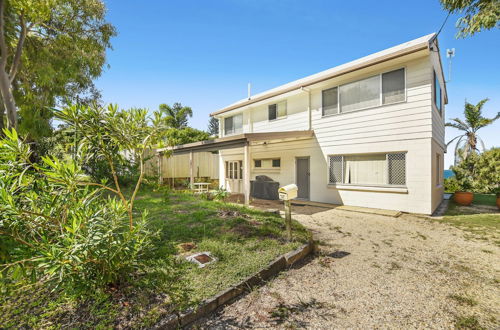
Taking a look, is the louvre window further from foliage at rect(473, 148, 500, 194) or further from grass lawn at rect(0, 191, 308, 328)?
foliage at rect(473, 148, 500, 194)

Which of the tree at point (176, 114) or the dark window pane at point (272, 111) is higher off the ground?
the tree at point (176, 114)

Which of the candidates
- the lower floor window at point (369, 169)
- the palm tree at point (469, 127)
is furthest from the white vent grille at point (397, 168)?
the palm tree at point (469, 127)

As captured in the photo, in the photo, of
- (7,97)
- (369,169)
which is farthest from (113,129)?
(7,97)

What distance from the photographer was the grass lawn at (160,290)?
214cm

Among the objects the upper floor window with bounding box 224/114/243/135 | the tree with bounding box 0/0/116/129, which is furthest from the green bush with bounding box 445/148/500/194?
the tree with bounding box 0/0/116/129

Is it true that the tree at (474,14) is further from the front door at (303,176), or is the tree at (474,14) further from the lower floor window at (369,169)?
the front door at (303,176)

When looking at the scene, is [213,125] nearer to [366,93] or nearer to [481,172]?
[366,93]

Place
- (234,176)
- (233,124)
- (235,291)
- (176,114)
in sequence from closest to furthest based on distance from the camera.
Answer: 1. (235,291)
2. (234,176)
3. (233,124)
4. (176,114)

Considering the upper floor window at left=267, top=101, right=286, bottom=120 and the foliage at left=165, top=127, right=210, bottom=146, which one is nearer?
the upper floor window at left=267, top=101, right=286, bottom=120

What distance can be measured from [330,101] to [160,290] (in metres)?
9.05

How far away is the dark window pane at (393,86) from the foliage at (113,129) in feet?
26.3

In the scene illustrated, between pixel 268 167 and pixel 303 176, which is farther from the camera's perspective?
pixel 268 167

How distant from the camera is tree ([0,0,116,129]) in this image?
7609 millimetres

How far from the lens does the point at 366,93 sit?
26.8ft
